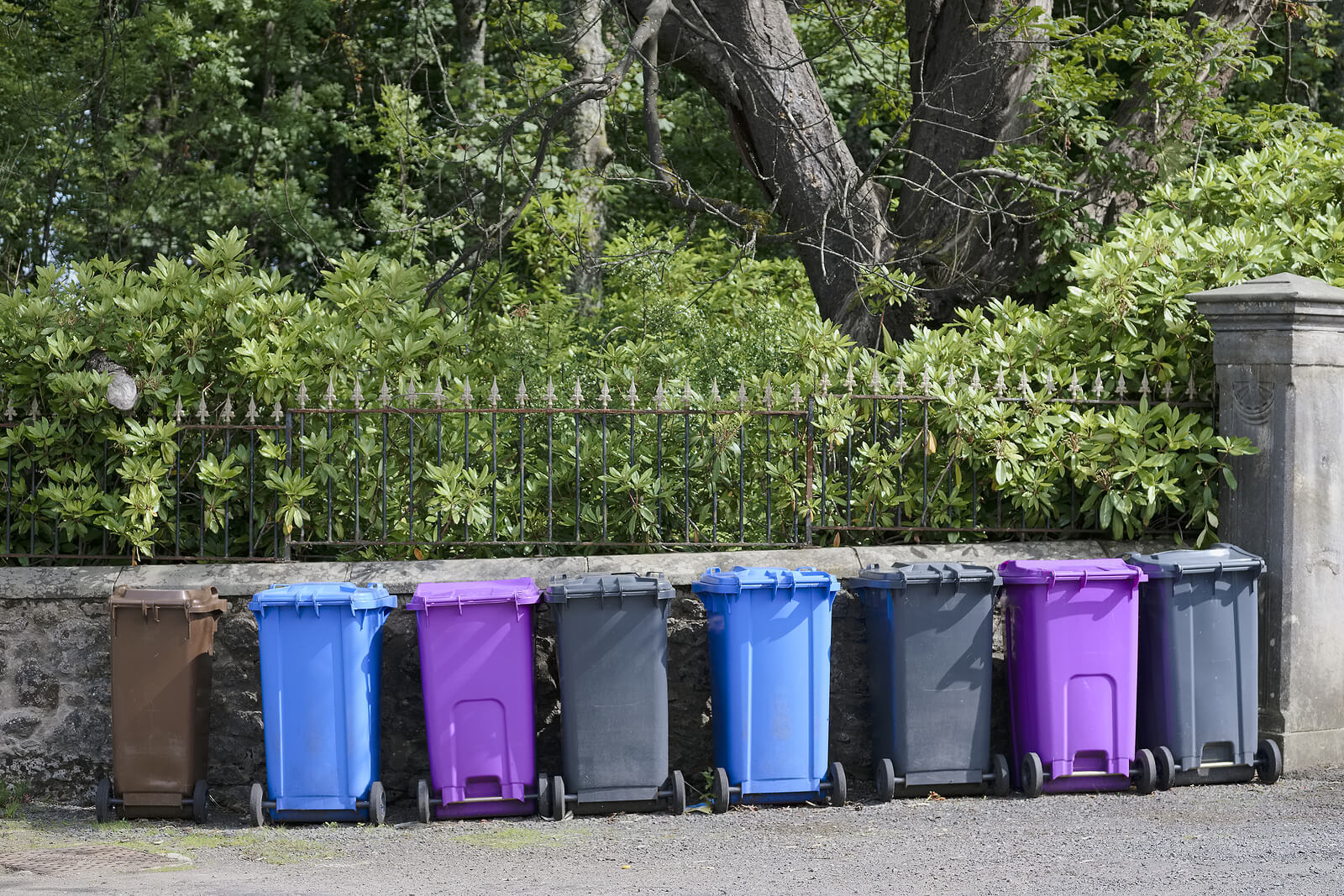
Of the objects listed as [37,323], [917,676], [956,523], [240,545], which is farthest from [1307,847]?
[37,323]

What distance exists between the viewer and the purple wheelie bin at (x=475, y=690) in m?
5.21

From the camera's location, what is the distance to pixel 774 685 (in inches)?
209

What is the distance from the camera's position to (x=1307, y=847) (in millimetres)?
4812

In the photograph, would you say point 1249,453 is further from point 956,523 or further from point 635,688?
point 635,688

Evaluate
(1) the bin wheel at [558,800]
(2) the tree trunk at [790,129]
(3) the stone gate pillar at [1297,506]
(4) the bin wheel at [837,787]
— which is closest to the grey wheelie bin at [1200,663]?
(3) the stone gate pillar at [1297,506]

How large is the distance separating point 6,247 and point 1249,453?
43.1ft

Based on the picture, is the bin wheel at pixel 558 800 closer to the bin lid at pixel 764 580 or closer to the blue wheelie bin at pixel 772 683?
the blue wheelie bin at pixel 772 683

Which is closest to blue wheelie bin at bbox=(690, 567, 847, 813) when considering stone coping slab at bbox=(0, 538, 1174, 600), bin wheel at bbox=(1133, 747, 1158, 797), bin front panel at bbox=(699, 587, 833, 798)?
bin front panel at bbox=(699, 587, 833, 798)

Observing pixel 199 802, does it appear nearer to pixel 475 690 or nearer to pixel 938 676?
pixel 475 690

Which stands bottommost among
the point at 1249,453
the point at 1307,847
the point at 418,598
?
the point at 1307,847

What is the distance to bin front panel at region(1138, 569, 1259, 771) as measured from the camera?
5555 millimetres

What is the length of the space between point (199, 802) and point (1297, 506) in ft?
16.3

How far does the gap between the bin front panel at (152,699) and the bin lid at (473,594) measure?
96 centimetres

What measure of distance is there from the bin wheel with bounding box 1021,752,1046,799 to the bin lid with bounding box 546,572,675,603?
1.70 meters
